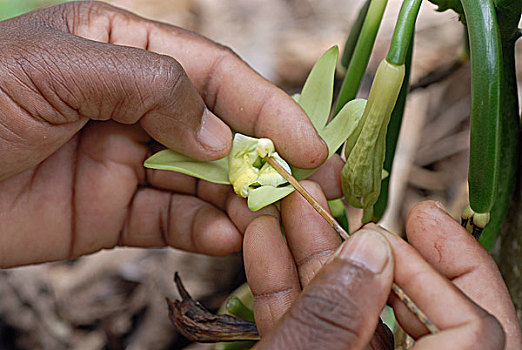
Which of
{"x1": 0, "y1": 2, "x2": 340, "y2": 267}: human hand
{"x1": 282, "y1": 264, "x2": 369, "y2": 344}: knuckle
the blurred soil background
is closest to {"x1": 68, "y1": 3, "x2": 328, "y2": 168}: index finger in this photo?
{"x1": 0, "y1": 2, "x2": 340, "y2": 267}: human hand

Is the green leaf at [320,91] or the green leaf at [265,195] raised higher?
the green leaf at [320,91]

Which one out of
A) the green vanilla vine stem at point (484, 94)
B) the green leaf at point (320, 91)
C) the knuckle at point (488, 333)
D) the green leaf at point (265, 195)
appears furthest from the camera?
the green leaf at point (320, 91)

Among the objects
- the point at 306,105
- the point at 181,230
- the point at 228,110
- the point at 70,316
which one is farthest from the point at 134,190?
the point at 70,316

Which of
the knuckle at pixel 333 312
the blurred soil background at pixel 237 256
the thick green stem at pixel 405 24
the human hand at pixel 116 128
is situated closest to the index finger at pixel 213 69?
the human hand at pixel 116 128

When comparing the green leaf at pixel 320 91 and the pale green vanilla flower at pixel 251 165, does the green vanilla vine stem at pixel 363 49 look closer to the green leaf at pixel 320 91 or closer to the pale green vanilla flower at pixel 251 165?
the green leaf at pixel 320 91

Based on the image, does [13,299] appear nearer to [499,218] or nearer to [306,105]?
[306,105]

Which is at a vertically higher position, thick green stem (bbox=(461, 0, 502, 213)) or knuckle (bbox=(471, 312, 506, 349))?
thick green stem (bbox=(461, 0, 502, 213))

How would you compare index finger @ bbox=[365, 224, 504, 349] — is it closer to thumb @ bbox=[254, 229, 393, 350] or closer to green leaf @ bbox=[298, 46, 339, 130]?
thumb @ bbox=[254, 229, 393, 350]

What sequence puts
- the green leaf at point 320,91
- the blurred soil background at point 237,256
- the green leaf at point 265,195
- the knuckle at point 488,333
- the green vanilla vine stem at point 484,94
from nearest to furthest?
the knuckle at point 488,333 < the green vanilla vine stem at point 484,94 < the green leaf at point 265,195 < the green leaf at point 320,91 < the blurred soil background at point 237,256
